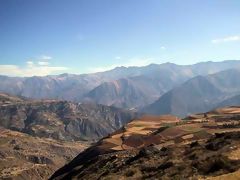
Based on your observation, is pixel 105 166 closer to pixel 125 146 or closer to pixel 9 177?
pixel 125 146

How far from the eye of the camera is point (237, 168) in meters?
44.5

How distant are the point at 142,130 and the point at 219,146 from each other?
98.8 m

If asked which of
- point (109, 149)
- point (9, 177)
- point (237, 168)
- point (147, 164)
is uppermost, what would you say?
point (237, 168)

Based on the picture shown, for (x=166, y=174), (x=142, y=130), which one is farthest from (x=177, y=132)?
(x=166, y=174)

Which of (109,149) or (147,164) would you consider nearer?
(147,164)

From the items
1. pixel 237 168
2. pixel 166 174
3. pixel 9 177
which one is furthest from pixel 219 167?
pixel 9 177

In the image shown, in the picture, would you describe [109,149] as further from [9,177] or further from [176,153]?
[9,177]

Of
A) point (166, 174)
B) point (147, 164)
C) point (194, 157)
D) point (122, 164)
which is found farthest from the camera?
point (122, 164)

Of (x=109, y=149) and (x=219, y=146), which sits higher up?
(x=219, y=146)

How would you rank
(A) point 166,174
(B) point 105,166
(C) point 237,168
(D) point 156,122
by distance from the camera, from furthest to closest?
(D) point 156,122 < (B) point 105,166 < (A) point 166,174 < (C) point 237,168

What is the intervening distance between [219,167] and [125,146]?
8857 centimetres

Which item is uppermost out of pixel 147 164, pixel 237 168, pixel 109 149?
pixel 237 168

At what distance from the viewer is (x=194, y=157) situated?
61.3 meters

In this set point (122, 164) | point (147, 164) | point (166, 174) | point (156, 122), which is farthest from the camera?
point (156, 122)
